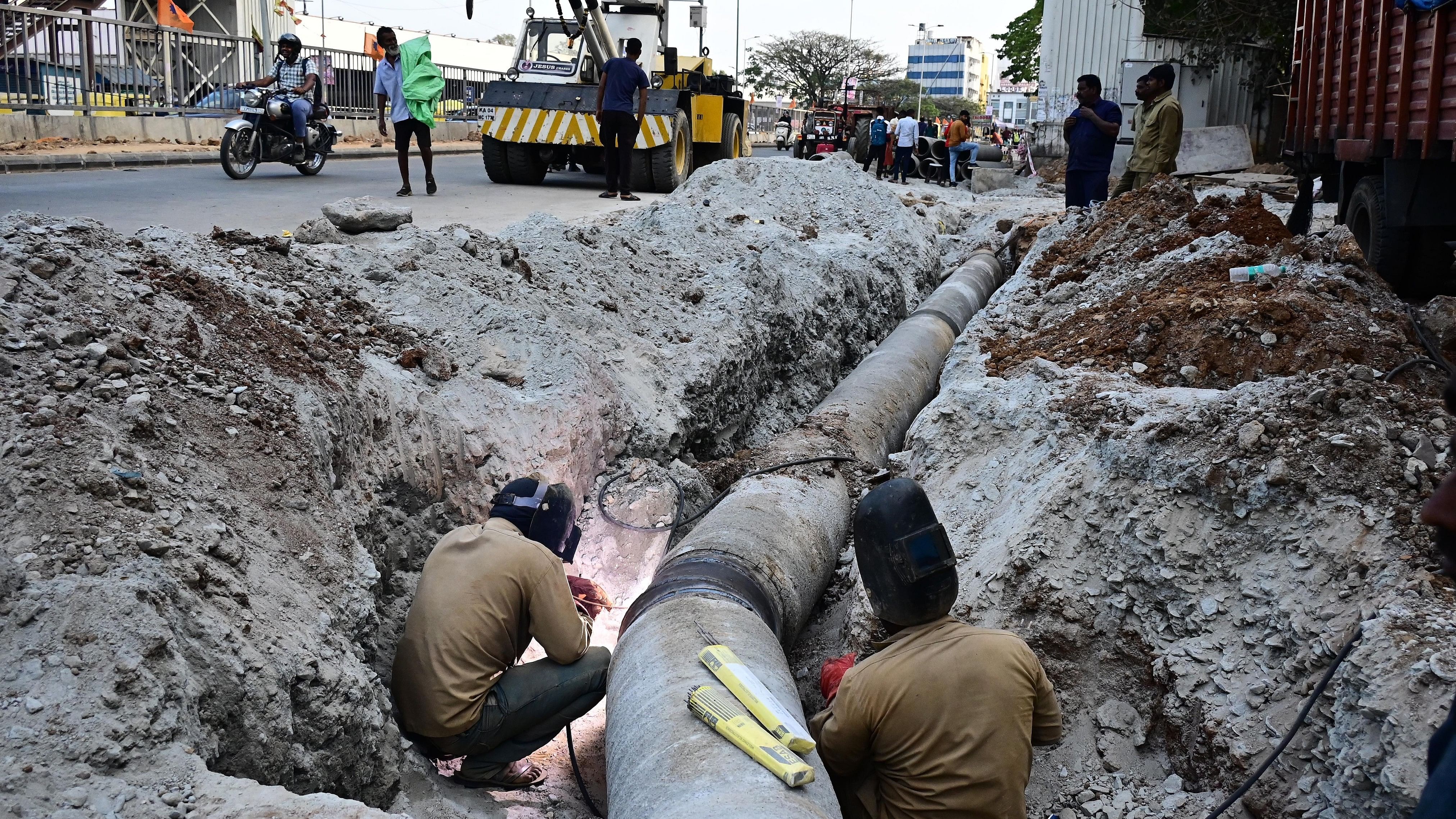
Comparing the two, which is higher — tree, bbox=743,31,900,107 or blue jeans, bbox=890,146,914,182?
tree, bbox=743,31,900,107

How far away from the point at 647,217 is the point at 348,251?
307 cm

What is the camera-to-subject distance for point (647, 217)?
7.91 meters

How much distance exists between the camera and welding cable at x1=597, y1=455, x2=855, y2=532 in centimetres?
461

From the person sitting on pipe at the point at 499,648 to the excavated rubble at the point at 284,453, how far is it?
0.41 feet

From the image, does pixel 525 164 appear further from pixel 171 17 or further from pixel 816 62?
pixel 816 62

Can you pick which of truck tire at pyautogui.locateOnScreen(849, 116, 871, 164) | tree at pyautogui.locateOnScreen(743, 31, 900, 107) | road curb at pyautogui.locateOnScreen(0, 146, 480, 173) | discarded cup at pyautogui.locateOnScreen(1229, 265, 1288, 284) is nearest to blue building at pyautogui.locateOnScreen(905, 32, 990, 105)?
tree at pyautogui.locateOnScreen(743, 31, 900, 107)

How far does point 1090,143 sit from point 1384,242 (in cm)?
276

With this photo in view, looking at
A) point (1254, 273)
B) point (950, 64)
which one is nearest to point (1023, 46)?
point (1254, 273)

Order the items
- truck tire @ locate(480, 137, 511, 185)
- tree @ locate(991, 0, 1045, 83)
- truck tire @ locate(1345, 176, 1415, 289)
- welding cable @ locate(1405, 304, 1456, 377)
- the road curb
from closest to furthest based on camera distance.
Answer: welding cable @ locate(1405, 304, 1456, 377) → truck tire @ locate(1345, 176, 1415, 289) → the road curb → truck tire @ locate(480, 137, 511, 185) → tree @ locate(991, 0, 1045, 83)

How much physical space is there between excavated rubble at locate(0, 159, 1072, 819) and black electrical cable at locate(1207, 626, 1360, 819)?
206cm

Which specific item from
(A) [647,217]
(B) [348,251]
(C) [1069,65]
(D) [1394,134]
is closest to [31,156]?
(A) [647,217]

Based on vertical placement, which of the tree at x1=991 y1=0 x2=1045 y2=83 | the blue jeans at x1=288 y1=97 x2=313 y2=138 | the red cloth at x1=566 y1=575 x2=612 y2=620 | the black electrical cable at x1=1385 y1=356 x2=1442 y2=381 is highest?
the tree at x1=991 y1=0 x2=1045 y2=83

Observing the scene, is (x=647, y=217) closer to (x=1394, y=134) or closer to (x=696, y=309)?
(x=696, y=309)

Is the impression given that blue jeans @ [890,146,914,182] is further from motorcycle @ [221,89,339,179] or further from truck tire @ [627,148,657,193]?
motorcycle @ [221,89,339,179]
